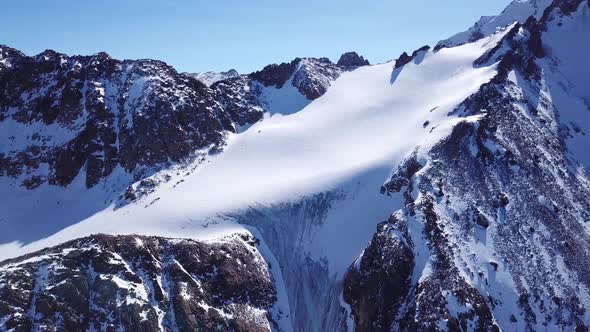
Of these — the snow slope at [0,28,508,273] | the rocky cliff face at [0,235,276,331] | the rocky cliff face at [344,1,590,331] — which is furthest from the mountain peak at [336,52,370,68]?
the rocky cliff face at [0,235,276,331]

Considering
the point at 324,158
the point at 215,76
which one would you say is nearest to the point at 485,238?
the point at 324,158

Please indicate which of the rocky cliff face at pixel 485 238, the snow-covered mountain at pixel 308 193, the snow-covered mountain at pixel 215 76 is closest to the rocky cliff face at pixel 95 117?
the snow-covered mountain at pixel 308 193

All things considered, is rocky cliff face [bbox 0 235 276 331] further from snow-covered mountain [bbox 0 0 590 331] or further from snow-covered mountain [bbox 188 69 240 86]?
snow-covered mountain [bbox 188 69 240 86]

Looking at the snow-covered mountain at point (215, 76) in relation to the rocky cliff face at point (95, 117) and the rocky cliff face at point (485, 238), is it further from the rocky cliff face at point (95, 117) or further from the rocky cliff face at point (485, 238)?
the rocky cliff face at point (485, 238)

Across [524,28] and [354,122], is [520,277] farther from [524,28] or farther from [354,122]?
[524,28]

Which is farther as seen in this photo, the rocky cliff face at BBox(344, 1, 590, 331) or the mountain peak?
the mountain peak
